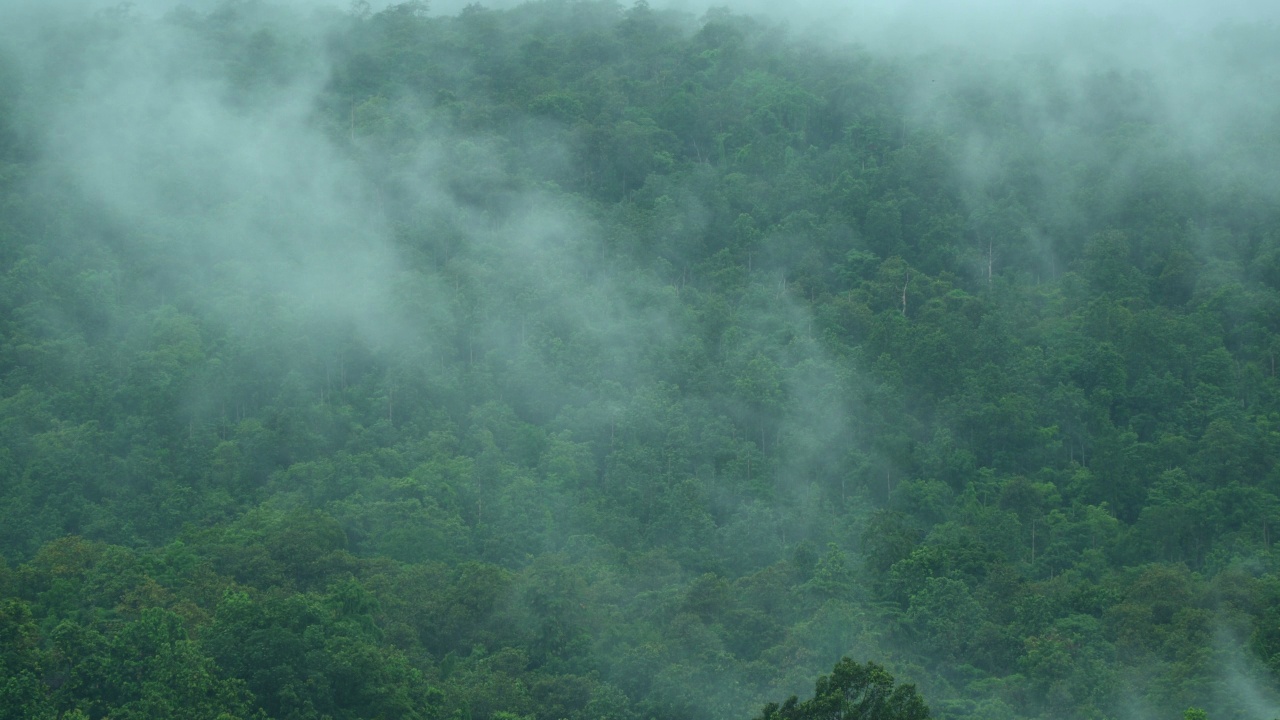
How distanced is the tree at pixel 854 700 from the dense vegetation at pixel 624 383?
74 mm

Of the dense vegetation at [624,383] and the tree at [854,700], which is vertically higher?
the dense vegetation at [624,383]

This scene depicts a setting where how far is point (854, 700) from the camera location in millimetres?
20531

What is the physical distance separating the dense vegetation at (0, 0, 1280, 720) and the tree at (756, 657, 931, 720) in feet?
0.24

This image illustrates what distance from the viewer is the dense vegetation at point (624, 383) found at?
28219mm

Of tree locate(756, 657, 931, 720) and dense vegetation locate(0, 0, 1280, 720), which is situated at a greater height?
dense vegetation locate(0, 0, 1280, 720)

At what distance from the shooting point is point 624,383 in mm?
42062

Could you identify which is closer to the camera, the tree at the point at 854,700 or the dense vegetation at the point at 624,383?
the tree at the point at 854,700

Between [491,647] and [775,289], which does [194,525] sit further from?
[775,289]

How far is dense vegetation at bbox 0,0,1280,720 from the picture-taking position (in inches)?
1111

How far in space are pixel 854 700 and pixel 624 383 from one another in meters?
22.2

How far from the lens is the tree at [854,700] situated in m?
20.0

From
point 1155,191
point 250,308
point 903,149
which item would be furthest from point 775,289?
point 250,308

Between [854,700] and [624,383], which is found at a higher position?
[624,383]

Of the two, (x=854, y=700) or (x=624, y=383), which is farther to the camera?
(x=624, y=383)
